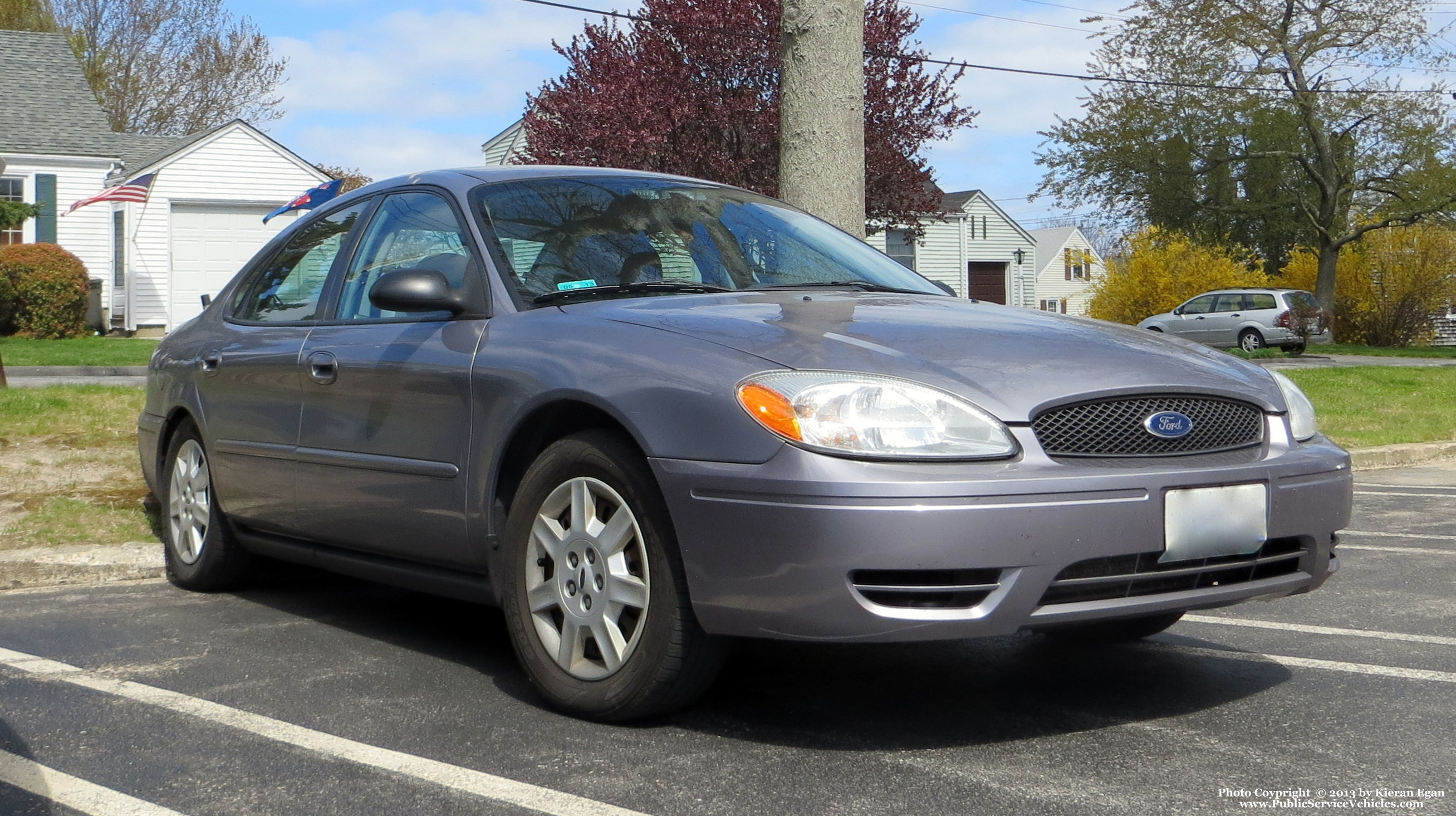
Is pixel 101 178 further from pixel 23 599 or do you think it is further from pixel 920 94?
pixel 23 599

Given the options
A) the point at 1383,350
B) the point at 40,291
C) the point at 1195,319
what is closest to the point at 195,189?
the point at 40,291

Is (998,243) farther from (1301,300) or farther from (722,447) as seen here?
(722,447)

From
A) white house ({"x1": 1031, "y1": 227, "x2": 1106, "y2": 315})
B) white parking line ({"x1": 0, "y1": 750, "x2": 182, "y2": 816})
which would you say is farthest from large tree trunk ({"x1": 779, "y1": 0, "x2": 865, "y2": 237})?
white house ({"x1": 1031, "y1": 227, "x2": 1106, "y2": 315})

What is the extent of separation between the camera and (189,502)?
5.71 meters

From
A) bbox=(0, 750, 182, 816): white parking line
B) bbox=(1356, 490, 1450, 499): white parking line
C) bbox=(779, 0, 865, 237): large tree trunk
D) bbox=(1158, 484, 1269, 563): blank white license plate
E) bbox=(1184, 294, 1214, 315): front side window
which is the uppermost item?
bbox=(779, 0, 865, 237): large tree trunk

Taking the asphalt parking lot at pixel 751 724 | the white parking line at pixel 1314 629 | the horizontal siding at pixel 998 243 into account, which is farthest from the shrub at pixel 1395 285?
the white parking line at pixel 1314 629

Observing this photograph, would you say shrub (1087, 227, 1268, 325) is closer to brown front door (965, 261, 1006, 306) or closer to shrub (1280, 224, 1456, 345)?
shrub (1280, 224, 1456, 345)

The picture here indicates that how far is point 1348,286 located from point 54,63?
1170 inches

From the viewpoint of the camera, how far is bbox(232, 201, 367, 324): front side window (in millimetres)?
5145

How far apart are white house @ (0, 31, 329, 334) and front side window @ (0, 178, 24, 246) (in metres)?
0.02

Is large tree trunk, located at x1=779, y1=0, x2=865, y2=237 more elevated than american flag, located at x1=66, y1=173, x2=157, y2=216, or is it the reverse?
american flag, located at x1=66, y1=173, x2=157, y2=216

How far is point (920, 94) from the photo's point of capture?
2503cm

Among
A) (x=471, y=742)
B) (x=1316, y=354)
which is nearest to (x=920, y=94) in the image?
(x=1316, y=354)

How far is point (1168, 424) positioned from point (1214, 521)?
25 centimetres
